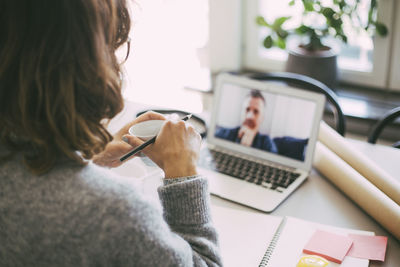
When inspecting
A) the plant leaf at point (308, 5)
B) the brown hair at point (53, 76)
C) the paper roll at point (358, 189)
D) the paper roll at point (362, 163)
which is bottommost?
the paper roll at point (358, 189)

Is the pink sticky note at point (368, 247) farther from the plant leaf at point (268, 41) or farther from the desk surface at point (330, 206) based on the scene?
the plant leaf at point (268, 41)

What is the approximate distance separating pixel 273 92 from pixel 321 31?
0.81 m

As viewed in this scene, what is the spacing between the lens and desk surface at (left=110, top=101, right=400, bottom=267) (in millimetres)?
1051

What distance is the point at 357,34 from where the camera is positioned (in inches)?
79.0

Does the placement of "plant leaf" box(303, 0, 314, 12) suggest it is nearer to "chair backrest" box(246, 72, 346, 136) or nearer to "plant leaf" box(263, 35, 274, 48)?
"plant leaf" box(263, 35, 274, 48)

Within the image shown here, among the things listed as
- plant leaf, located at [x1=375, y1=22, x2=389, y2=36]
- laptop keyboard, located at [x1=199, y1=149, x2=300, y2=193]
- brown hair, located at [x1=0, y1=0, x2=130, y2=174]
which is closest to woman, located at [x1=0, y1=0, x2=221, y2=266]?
brown hair, located at [x1=0, y1=0, x2=130, y2=174]

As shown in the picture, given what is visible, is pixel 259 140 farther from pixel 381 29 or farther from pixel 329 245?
pixel 381 29

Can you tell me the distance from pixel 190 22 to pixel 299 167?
1389 millimetres

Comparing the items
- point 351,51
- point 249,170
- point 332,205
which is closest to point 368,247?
point 332,205

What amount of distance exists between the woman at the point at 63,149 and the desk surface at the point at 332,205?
19.7 inches

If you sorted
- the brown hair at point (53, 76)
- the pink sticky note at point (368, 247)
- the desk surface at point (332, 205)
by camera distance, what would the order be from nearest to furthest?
the brown hair at point (53, 76) < the pink sticky note at point (368, 247) < the desk surface at point (332, 205)

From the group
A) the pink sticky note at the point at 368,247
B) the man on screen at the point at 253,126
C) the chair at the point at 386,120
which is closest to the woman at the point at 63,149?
the pink sticky note at the point at 368,247

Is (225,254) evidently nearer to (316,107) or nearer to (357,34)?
(316,107)

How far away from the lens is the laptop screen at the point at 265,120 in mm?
1261
